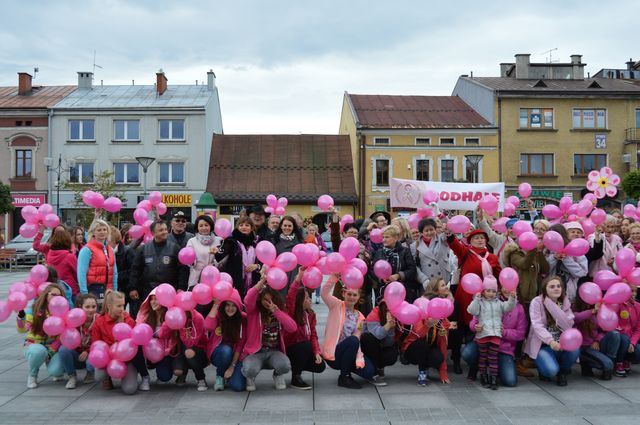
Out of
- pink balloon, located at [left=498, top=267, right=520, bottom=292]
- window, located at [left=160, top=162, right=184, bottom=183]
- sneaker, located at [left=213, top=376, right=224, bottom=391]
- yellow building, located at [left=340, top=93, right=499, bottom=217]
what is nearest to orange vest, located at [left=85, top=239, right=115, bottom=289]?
sneaker, located at [left=213, top=376, right=224, bottom=391]

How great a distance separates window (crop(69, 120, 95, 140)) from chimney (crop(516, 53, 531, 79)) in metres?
24.9

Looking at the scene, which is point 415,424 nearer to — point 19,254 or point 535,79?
point 19,254

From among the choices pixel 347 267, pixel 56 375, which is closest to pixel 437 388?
pixel 347 267

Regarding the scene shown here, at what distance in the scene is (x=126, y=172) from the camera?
30922 mm

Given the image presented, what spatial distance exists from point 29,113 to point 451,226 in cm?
3082

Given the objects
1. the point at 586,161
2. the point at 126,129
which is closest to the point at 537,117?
the point at 586,161

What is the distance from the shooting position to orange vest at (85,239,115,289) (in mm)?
6168

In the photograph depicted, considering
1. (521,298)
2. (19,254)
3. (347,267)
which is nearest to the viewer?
(347,267)

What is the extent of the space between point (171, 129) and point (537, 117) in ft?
65.8

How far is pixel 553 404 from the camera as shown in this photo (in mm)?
5004

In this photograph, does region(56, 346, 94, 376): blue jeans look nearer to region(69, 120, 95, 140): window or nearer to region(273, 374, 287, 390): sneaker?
region(273, 374, 287, 390): sneaker

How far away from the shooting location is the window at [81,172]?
30.6 metres

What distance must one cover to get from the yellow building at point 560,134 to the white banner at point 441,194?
19.3m

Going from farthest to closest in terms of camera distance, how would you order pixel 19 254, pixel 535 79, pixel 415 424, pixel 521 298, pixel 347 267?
pixel 535 79 → pixel 19 254 → pixel 521 298 → pixel 347 267 → pixel 415 424
